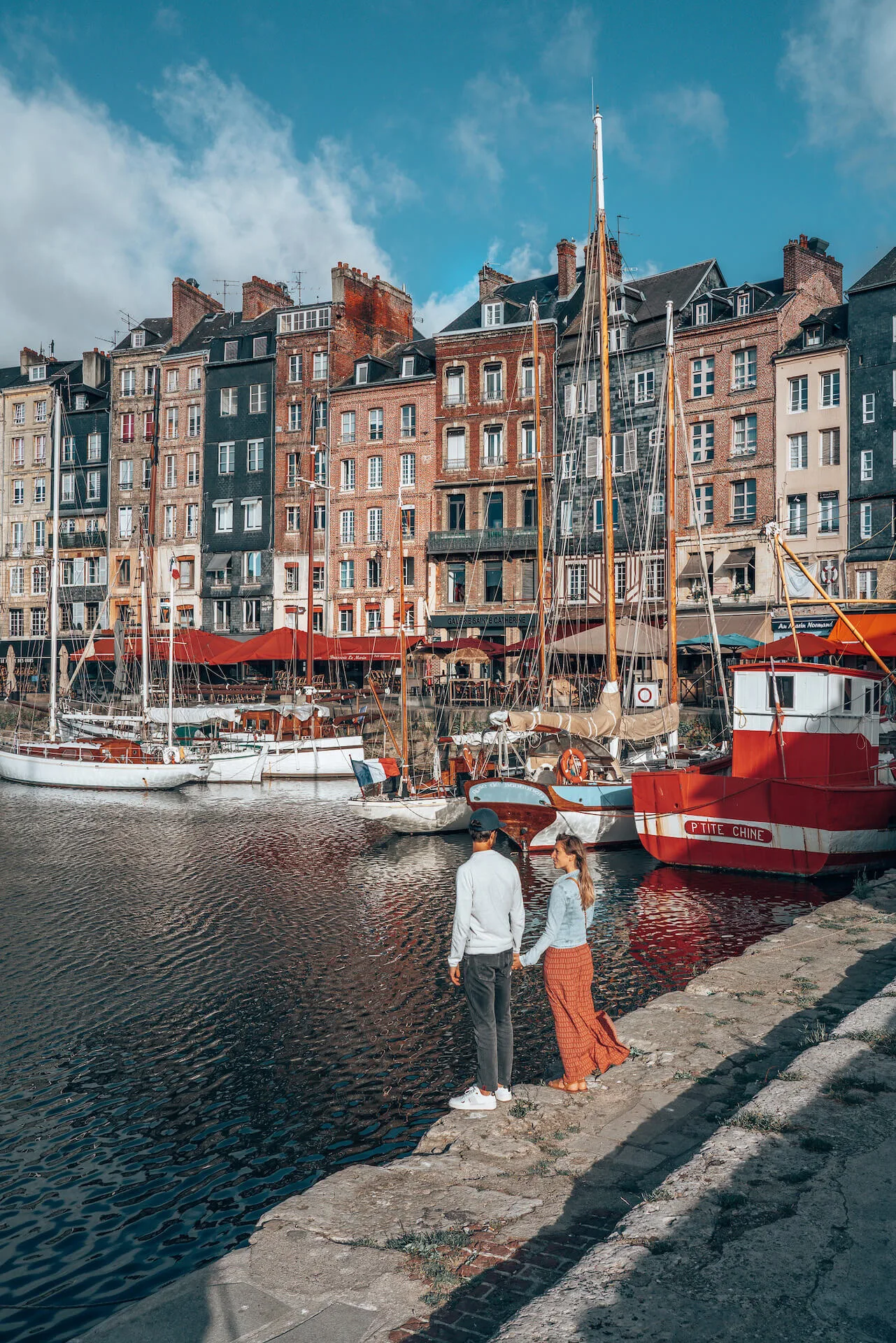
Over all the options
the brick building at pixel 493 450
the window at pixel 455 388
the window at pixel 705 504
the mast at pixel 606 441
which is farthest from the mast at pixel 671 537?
the window at pixel 455 388

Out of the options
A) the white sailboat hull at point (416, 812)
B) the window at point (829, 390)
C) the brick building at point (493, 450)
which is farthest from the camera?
the brick building at point (493, 450)

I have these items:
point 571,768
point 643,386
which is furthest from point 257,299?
point 571,768

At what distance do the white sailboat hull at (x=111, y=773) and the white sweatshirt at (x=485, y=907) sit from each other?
112ft

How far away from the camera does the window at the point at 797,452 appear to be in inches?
1736

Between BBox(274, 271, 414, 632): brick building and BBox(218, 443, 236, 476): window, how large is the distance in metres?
3.36

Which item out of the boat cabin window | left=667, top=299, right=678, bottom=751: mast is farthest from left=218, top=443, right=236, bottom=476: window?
the boat cabin window

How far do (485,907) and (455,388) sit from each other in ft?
164

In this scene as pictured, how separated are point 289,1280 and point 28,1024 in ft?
28.9

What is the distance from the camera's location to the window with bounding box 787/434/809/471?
1736 inches

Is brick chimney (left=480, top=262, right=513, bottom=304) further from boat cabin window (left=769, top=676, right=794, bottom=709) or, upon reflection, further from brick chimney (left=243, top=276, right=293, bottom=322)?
boat cabin window (left=769, top=676, right=794, bottom=709)

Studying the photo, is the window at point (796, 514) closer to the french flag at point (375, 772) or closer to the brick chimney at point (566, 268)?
the brick chimney at point (566, 268)

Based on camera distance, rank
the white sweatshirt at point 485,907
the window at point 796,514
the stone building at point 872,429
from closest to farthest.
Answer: the white sweatshirt at point 485,907 → the stone building at point 872,429 → the window at point 796,514

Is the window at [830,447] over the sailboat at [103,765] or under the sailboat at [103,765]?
over

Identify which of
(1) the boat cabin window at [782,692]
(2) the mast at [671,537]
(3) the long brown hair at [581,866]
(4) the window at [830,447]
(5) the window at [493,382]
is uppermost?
(5) the window at [493,382]
